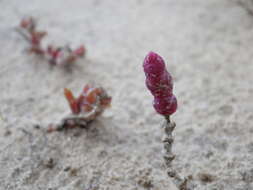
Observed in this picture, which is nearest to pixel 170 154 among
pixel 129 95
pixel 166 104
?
pixel 166 104

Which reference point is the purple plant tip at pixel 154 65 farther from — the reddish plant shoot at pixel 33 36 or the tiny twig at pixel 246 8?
the tiny twig at pixel 246 8

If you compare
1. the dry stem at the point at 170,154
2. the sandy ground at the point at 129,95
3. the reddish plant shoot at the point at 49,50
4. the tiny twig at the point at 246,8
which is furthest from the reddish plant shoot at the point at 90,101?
the tiny twig at the point at 246,8

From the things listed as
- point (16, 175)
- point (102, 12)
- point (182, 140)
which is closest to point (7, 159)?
point (16, 175)

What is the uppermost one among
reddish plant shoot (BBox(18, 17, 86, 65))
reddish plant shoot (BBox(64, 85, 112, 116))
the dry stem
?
reddish plant shoot (BBox(18, 17, 86, 65))

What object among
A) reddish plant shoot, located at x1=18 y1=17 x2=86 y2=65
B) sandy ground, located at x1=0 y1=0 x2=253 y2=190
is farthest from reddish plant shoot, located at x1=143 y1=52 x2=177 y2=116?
reddish plant shoot, located at x1=18 y1=17 x2=86 y2=65

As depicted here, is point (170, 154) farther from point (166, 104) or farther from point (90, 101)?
point (90, 101)

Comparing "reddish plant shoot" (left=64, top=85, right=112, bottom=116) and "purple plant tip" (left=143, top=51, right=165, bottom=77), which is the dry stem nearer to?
"purple plant tip" (left=143, top=51, right=165, bottom=77)
